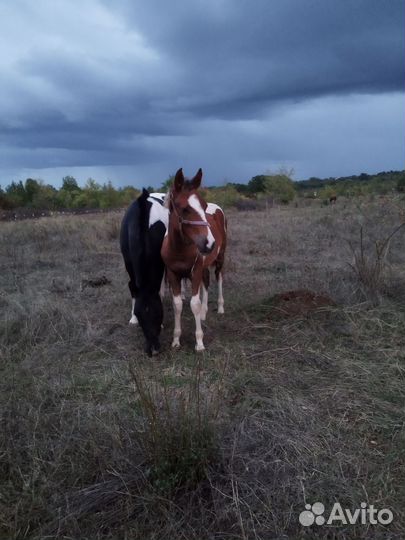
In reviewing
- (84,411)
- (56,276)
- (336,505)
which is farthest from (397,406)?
(56,276)

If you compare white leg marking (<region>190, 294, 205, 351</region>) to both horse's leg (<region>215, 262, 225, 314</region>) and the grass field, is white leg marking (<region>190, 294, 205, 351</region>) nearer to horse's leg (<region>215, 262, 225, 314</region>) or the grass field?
the grass field

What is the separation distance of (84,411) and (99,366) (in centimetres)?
108

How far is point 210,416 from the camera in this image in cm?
284

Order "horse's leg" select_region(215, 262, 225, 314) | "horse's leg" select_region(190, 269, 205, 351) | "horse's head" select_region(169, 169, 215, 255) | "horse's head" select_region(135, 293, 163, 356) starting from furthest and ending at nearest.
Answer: "horse's leg" select_region(215, 262, 225, 314)
"horse's leg" select_region(190, 269, 205, 351)
"horse's head" select_region(135, 293, 163, 356)
"horse's head" select_region(169, 169, 215, 255)

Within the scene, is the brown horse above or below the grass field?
above

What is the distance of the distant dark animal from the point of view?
4.81 metres

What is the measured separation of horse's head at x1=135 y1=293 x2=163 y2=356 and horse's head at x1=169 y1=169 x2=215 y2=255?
832 mm

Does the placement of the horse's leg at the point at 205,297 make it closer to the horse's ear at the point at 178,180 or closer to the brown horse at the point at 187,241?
the brown horse at the point at 187,241
